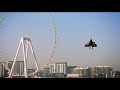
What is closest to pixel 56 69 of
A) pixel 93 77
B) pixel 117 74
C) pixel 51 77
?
pixel 51 77

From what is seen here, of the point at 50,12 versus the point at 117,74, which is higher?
the point at 50,12
